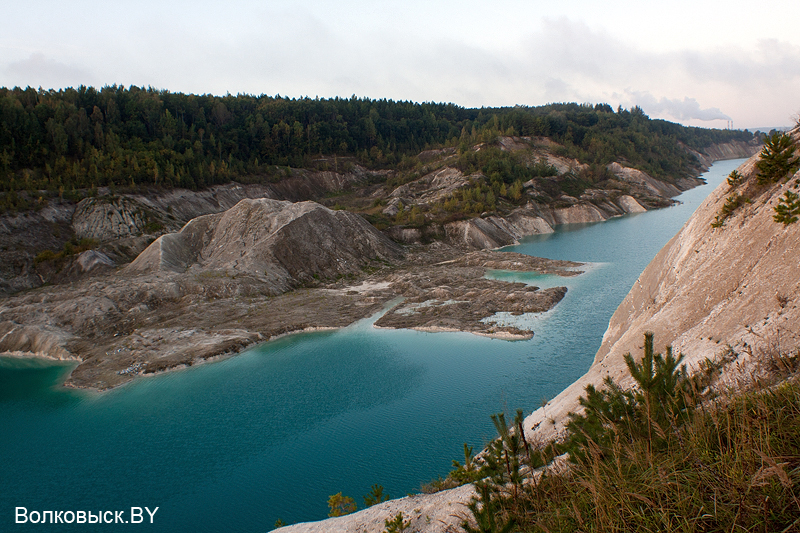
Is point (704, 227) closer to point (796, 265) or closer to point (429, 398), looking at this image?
point (796, 265)

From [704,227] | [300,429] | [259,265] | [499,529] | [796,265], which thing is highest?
[259,265]

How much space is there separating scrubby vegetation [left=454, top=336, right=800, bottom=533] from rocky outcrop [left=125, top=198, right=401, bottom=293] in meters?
37.5

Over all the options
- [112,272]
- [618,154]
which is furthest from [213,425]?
[618,154]

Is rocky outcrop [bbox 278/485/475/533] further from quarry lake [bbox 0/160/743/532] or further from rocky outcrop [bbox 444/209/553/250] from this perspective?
rocky outcrop [bbox 444/209/553/250]

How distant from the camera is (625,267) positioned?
45.3 metres

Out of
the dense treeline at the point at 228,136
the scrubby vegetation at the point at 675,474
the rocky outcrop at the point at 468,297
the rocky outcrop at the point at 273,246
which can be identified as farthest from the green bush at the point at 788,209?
the dense treeline at the point at 228,136

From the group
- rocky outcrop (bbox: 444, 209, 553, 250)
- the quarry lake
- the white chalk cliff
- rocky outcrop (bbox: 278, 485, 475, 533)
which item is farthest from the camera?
rocky outcrop (bbox: 444, 209, 553, 250)

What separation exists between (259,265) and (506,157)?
216 ft

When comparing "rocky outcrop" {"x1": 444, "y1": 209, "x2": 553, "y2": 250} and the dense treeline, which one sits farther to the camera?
the dense treeline

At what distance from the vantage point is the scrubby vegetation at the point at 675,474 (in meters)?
3.87

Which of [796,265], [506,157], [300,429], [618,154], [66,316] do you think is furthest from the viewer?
[618,154]

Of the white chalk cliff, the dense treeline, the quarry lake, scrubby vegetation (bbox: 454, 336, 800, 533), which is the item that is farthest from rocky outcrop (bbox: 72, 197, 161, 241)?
scrubby vegetation (bbox: 454, 336, 800, 533)

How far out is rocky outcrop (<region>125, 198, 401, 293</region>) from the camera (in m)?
44.0

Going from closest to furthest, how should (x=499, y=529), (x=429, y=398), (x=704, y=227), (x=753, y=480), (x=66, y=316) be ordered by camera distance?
(x=753, y=480)
(x=499, y=529)
(x=704, y=227)
(x=429, y=398)
(x=66, y=316)
